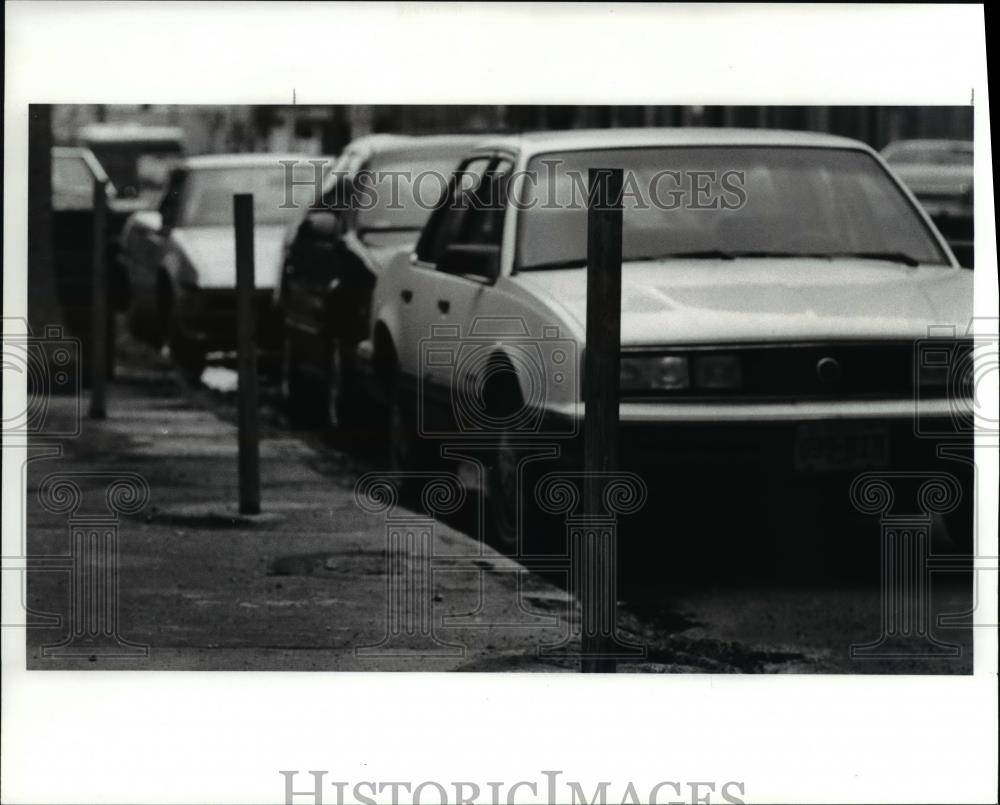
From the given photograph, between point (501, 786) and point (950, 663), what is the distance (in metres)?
1.35

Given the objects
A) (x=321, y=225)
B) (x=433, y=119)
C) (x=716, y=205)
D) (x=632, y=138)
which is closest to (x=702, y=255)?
(x=716, y=205)

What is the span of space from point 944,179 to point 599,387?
3.95 feet

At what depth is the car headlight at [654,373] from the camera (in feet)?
37.6

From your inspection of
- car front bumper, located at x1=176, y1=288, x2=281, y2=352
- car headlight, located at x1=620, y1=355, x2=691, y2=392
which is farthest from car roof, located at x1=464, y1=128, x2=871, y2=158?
car front bumper, located at x1=176, y1=288, x2=281, y2=352

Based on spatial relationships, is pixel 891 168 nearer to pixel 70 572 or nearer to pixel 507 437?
pixel 507 437

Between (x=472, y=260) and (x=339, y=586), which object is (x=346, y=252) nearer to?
(x=472, y=260)

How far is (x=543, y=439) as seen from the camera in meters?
11.5

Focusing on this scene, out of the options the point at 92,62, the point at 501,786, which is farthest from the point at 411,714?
the point at 92,62

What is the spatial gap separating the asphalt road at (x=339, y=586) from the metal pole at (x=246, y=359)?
39 mm

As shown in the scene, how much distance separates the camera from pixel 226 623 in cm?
1165

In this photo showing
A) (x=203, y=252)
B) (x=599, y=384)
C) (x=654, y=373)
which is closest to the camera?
(x=599, y=384)

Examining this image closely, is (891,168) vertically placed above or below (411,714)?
above

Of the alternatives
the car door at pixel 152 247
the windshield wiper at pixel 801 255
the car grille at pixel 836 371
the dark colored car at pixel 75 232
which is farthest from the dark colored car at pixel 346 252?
the car grille at pixel 836 371

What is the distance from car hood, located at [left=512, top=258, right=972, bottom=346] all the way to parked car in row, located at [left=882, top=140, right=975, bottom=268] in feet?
0.34
